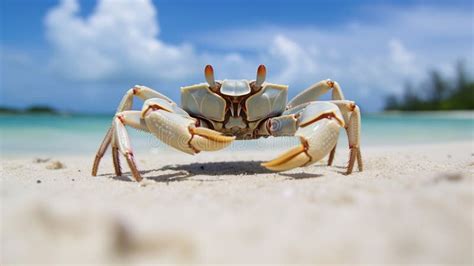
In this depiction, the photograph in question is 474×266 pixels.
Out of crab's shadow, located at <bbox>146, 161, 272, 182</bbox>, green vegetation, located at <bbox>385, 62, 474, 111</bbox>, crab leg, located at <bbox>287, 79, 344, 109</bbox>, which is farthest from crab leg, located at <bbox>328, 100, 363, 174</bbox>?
green vegetation, located at <bbox>385, 62, 474, 111</bbox>

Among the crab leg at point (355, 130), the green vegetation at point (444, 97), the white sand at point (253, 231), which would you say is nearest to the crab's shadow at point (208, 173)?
the crab leg at point (355, 130)

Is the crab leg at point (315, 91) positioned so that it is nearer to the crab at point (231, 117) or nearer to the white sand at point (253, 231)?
the crab at point (231, 117)

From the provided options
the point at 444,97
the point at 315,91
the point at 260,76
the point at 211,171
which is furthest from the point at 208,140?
the point at 444,97

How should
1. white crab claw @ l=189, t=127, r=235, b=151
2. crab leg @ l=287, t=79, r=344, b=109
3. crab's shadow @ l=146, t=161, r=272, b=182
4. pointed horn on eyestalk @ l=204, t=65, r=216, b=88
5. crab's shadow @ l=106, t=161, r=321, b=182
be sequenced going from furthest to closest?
crab leg @ l=287, t=79, r=344, b=109, pointed horn on eyestalk @ l=204, t=65, r=216, b=88, crab's shadow @ l=146, t=161, r=272, b=182, crab's shadow @ l=106, t=161, r=321, b=182, white crab claw @ l=189, t=127, r=235, b=151

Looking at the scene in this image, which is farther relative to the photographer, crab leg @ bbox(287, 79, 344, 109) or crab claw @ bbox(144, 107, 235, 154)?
crab leg @ bbox(287, 79, 344, 109)

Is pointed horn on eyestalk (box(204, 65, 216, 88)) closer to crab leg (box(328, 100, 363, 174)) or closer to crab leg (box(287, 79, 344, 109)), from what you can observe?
crab leg (box(287, 79, 344, 109))
